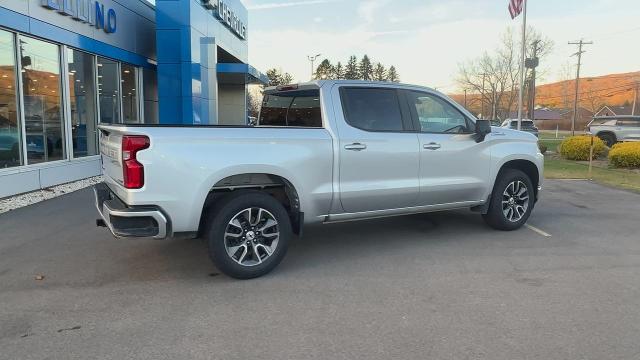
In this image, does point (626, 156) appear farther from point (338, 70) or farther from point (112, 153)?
point (338, 70)

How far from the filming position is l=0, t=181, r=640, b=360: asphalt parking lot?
344 centimetres

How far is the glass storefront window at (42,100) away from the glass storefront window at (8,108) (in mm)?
245

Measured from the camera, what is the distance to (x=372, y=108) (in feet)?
18.6

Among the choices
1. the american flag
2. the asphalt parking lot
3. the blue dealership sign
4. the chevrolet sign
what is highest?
the american flag

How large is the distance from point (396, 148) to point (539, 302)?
2.19 meters

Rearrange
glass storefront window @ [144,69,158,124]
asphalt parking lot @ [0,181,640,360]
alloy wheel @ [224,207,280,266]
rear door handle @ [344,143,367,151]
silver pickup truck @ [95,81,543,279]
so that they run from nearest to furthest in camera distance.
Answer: asphalt parking lot @ [0,181,640,360], silver pickup truck @ [95,81,543,279], alloy wheel @ [224,207,280,266], rear door handle @ [344,143,367,151], glass storefront window @ [144,69,158,124]

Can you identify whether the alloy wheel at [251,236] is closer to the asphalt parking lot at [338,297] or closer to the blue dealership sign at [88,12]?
the asphalt parking lot at [338,297]

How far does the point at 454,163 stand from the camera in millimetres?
6113

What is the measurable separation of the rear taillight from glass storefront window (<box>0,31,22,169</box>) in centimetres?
617

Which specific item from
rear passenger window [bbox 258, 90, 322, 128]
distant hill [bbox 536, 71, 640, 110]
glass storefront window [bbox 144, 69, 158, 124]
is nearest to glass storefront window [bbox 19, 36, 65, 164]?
glass storefront window [bbox 144, 69, 158, 124]

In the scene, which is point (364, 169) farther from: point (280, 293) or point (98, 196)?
point (98, 196)

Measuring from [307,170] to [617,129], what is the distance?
24867 millimetres

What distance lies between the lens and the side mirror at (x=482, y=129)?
6.08m

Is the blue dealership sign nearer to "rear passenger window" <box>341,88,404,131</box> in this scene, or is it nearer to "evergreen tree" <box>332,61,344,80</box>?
"rear passenger window" <box>341,88,404,131</box>
